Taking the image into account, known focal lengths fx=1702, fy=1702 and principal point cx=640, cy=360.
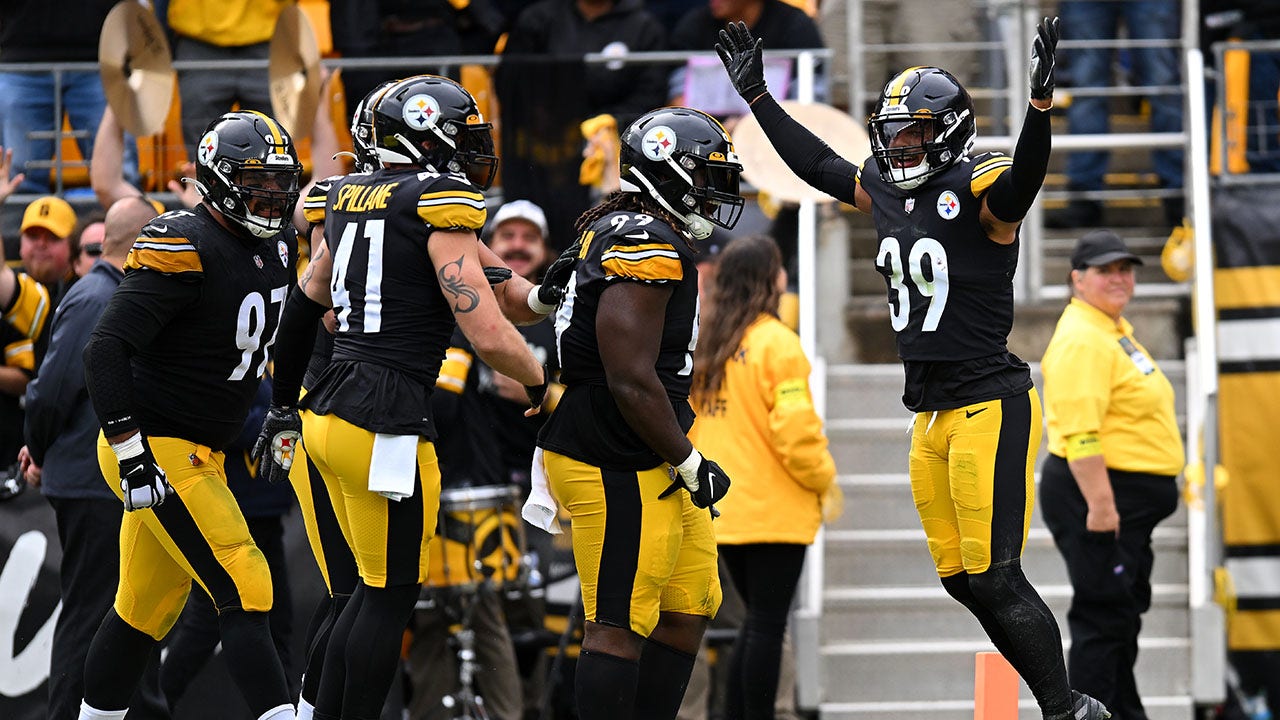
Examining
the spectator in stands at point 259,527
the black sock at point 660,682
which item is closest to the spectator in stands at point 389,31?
the spectator in stands at point 259,527

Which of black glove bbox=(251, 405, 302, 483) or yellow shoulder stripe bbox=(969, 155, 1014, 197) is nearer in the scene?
yellow shoulder stripe bbox=(969, 155, 1014, 197)

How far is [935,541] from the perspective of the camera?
18.5 ft

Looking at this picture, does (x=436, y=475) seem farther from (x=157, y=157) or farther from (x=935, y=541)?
(x=157, y=157)

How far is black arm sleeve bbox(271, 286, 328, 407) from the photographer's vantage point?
549 centimetres

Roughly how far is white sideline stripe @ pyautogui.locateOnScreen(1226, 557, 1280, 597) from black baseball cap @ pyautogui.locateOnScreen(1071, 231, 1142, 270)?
239cm

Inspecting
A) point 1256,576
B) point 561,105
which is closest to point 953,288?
point 561,105

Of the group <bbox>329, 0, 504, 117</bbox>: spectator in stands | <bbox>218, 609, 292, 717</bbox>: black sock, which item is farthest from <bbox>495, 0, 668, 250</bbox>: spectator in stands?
<bbox>218, 609, 292, 717</bbox>: black sock

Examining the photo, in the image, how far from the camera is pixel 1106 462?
732 centimetres

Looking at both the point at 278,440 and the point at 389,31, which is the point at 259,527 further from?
the point at 389,31

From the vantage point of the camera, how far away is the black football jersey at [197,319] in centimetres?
533

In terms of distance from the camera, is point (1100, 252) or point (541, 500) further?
point (1100, 252)

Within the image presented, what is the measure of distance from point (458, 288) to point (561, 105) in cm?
436

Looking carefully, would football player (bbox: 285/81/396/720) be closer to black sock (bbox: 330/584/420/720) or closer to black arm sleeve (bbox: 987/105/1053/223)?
black sock (bbox: 330/584/420/720)

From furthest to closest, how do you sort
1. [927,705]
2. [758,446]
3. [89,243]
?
1. [927,705]
2. [89,243]
3. [758,446]
